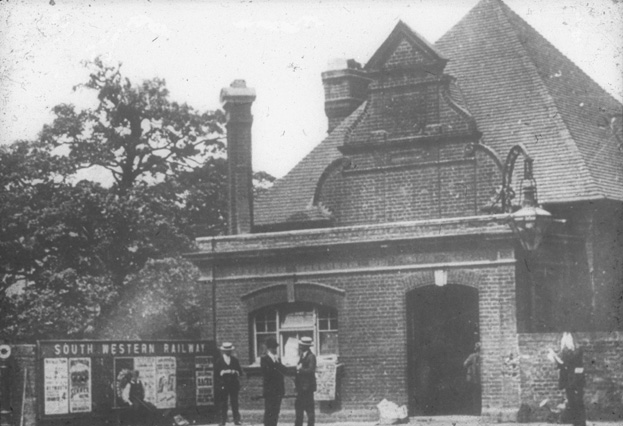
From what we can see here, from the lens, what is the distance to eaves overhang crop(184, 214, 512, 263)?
81.3ft

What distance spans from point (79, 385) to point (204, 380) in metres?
3.66

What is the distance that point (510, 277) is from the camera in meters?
24.5

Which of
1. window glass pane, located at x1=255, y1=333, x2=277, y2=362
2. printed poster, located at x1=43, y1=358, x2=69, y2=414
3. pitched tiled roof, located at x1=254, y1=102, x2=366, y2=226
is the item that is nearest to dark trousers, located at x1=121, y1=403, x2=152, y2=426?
printed poster, located at x1=43, y1=358, x2=69, y2=414

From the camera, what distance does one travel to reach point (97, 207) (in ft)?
135

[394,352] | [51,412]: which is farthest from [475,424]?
[51,412]

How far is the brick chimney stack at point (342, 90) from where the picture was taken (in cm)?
3341

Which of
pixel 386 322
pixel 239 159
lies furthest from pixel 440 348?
pixel 239 159

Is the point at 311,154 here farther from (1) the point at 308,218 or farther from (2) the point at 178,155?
(2) the point at 178,155

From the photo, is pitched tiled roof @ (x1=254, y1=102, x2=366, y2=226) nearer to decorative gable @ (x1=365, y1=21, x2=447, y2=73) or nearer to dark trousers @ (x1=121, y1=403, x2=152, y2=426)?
decorative gable @ (x1=365, y1=21, x2=447, y2=73)

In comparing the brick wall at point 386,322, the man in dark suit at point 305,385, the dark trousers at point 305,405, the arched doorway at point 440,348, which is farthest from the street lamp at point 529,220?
the dark trousers at point 305,405

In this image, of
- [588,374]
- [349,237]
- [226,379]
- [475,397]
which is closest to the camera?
[588,374]

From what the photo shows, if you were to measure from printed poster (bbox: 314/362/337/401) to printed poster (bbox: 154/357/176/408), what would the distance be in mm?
4014

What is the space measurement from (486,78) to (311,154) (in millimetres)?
5442

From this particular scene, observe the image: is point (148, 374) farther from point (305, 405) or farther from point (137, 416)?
point (305, 405)
